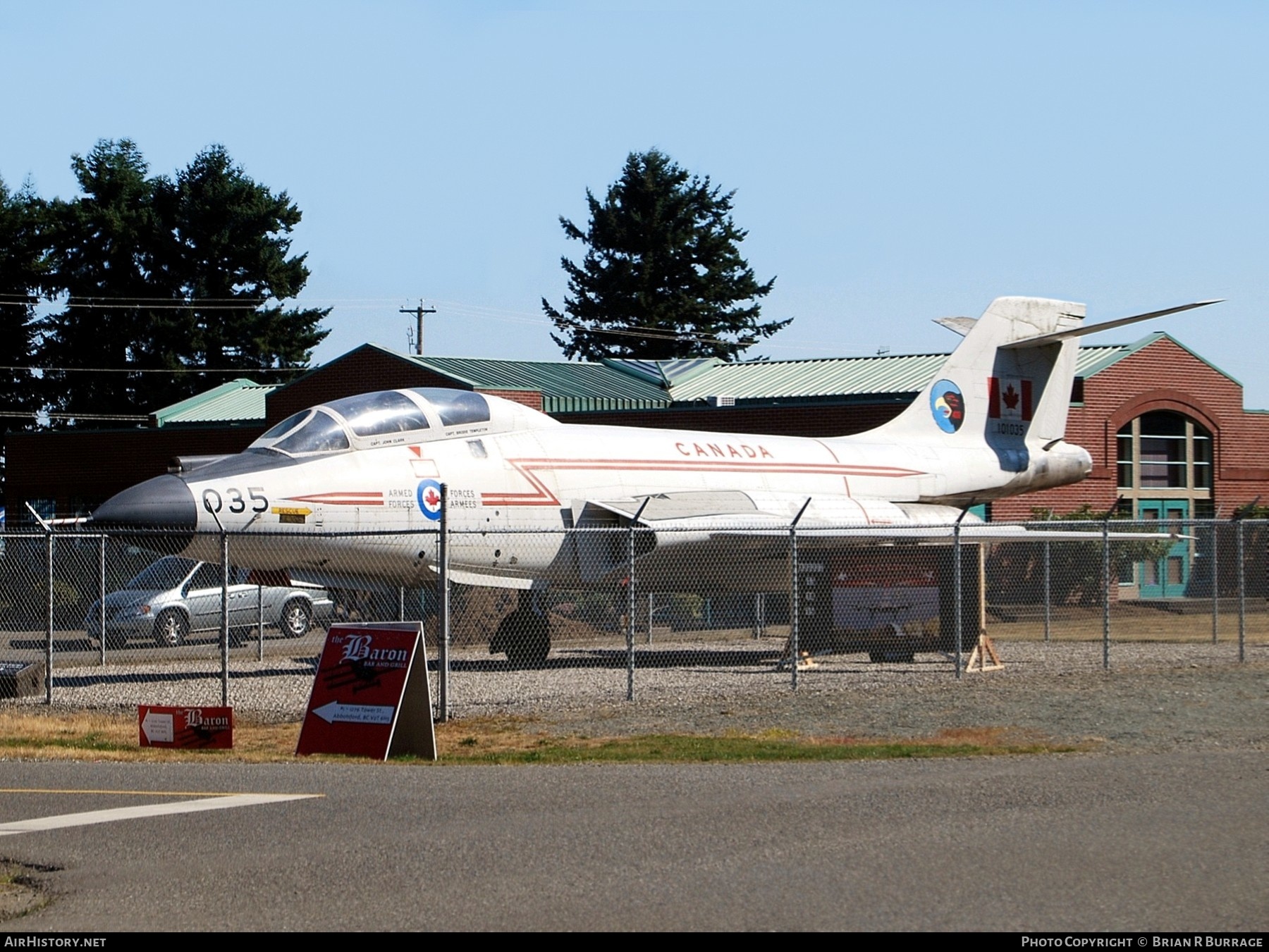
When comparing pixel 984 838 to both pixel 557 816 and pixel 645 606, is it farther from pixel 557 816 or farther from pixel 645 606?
pixel 645 606

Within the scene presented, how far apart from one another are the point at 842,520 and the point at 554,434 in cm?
425

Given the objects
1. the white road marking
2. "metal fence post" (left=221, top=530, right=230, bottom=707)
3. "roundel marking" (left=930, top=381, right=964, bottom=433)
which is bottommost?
the white road marking

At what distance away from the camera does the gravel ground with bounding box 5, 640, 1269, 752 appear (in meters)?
14.2

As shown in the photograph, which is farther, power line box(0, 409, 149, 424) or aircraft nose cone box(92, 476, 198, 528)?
power line box(0, 409, 149, 424)

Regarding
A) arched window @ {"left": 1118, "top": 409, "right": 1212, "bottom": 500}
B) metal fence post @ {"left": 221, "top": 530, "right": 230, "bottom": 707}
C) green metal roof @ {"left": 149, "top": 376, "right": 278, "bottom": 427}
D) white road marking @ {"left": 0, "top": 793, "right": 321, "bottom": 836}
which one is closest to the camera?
white road marking @ {"left": 0, "top": 793, "right": 321, "bottom": 836}

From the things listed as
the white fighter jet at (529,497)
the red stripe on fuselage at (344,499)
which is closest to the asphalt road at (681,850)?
the white fighter jet at (529,497)

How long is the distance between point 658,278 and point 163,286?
87.3ft

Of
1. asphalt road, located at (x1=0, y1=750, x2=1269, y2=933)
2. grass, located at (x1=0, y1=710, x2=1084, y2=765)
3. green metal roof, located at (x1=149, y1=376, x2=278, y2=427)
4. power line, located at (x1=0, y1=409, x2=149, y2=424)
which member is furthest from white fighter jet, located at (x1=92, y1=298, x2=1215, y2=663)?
power line, located at (x1=0, y1=409, x2=149, y2=424)

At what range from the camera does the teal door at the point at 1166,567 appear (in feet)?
116

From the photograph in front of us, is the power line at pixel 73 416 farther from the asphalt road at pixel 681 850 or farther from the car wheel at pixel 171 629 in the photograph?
the asphalt road at pixel 681 850

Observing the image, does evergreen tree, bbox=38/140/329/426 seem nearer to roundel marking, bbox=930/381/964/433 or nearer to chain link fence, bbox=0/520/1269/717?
chain link fence, bbox=0/520/1269/717

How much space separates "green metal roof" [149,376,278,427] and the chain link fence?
41.8 feet

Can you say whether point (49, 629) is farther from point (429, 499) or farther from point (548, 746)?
point (548, 746)

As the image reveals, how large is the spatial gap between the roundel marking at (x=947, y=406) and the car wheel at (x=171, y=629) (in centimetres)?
1347
